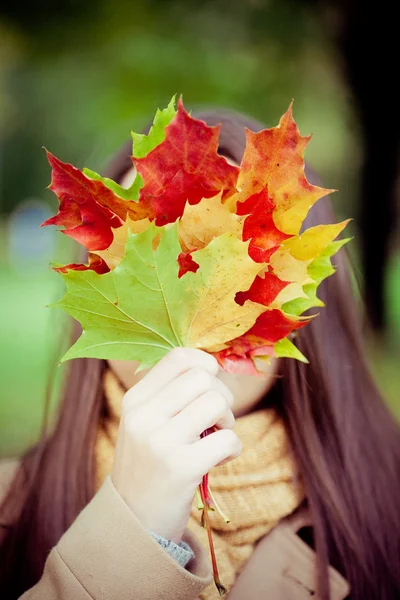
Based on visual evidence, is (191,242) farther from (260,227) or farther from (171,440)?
(171,440)

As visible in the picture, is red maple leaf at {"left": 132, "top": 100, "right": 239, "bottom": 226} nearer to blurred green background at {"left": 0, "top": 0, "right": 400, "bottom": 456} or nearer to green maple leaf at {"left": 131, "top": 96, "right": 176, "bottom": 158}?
green maple leaf at {"left": 131, "top": 96, "right": 176, "bottom": 158}

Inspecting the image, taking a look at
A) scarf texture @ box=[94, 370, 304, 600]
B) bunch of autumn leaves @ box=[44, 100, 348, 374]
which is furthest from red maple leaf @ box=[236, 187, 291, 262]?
scarf texture @ box=[94, 370, 304, 600]

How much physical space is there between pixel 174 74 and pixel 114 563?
5334 mm

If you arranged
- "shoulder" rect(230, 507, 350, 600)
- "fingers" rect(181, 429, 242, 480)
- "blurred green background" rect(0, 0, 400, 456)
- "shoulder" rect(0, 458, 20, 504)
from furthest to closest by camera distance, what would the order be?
"blurred green background" rect(0, 0, 400, 456)
"shoulder" rect(0, 458, 20, 504)
"shoulder" rect(230, 507, 350, 600)
"fingers" rect(181, 429, 242, 480)

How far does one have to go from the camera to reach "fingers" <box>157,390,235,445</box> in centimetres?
65

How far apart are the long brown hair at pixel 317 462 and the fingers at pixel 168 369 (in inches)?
15.4

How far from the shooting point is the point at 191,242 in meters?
0.69

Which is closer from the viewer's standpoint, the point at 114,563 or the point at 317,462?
the point at 114,563

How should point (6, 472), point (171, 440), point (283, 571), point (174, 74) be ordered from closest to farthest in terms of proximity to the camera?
point (171, 440)
point (283, 571)
point (6, 472)
point (174, 74)

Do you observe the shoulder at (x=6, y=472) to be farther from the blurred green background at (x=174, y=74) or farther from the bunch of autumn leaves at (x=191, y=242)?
the blurred green background at (x=174, y=74)

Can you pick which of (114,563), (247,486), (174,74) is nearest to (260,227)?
(114,563)

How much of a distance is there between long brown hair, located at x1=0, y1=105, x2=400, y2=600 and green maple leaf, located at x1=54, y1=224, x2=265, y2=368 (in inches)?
Result: 15.7

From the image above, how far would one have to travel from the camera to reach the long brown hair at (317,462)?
1.09 metres

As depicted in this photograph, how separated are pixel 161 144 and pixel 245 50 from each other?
5115 millimetres
